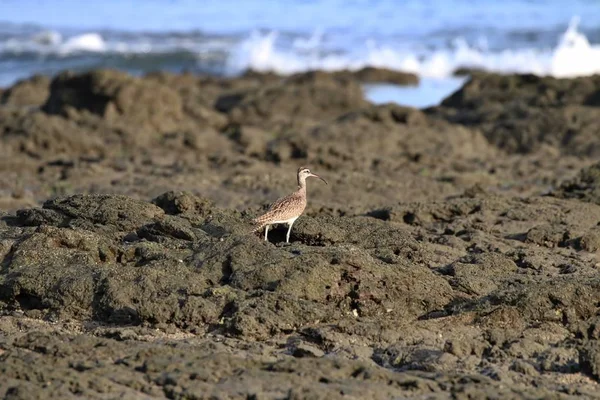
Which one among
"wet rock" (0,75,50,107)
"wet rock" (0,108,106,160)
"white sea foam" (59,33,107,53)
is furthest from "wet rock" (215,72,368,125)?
"white sea foam" (59,33,107,53)

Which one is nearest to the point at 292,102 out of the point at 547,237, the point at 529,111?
the point at 529,111

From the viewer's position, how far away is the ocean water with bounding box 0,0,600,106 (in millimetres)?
33188

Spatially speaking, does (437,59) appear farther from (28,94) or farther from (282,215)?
(282,215)

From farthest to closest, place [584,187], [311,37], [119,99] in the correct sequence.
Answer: [311,37], [119,99], [584,187]

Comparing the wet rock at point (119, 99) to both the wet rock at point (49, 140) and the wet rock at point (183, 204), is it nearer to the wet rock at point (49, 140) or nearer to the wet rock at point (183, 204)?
the wet rock at point (49, 140)

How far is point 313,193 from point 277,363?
7905 mm

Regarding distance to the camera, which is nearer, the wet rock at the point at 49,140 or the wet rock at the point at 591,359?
the wet rock at the point at 591,359

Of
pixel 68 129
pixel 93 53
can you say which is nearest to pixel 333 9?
pixel 93 53

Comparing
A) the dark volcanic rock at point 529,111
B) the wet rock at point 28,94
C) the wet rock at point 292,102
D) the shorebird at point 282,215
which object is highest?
the shorebird at point 282,215

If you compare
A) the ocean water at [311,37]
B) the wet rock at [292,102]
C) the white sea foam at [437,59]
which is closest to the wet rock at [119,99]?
the wet rock at [292,102]

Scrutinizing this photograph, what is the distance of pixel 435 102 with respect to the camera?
85.7 feet

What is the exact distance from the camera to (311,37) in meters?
43.1

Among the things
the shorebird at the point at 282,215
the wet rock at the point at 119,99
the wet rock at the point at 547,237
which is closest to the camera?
the shorebird at the point at 282,215

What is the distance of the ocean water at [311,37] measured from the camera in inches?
1307
